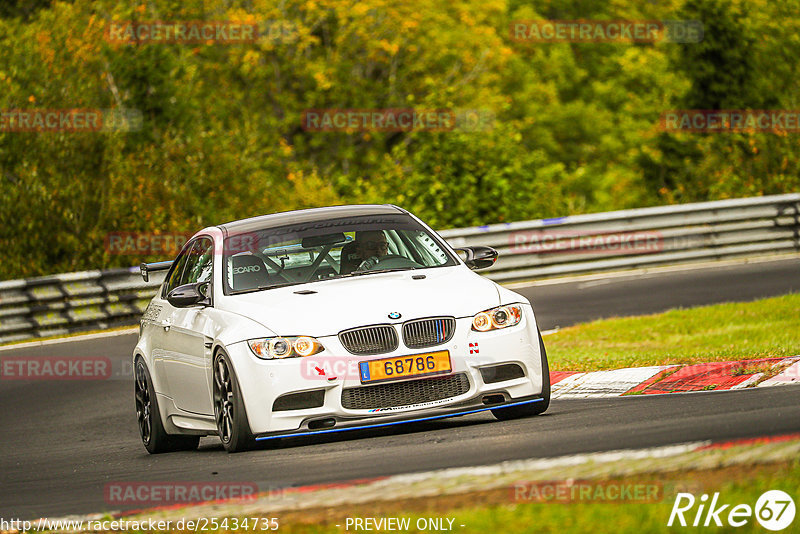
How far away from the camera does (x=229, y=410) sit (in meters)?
8.95

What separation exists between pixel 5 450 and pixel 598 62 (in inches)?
2093

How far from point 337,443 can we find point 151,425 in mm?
2227

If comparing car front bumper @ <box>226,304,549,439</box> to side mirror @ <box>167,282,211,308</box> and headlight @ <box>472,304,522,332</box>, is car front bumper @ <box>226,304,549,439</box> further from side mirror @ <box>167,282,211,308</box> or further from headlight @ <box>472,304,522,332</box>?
side mirror @ <box>167,282,211,308</box>

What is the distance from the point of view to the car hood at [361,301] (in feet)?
28.4

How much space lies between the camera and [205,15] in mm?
43000

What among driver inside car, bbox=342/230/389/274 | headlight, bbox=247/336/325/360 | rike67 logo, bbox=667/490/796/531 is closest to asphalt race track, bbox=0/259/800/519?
headlight, bbox=247/336/325/360

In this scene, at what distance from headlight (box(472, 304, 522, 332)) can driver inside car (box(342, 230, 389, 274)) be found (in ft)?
3.90

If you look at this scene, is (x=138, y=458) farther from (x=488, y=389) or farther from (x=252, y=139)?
(x=252, y=139)

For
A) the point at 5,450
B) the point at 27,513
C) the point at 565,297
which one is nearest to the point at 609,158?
the point at 565,297

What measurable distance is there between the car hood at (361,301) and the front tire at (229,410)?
0.37 meters

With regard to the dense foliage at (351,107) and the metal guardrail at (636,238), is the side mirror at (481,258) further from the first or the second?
the dense foliage at (351,107)

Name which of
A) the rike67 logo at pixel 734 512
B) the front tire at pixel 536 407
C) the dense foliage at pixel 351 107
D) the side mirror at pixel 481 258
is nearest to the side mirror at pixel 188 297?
the side mirror at pixel 481 258

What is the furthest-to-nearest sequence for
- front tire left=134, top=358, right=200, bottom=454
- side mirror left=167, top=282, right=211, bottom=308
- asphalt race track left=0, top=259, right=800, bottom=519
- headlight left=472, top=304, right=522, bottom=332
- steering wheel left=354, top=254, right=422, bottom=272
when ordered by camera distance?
front tire left=134, top=358, right=200, bottom=454 < steering wheel left=354, top=254, right=422, bottom=272 < side mirror left=167, top=282, right=211, bottom=308 < headlight left=472, top=304, right=522, bottom=332 < asphalt race track left=0, top=259, right=800, bottom=519

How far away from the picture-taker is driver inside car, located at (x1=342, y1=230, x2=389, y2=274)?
9812 millimetres
